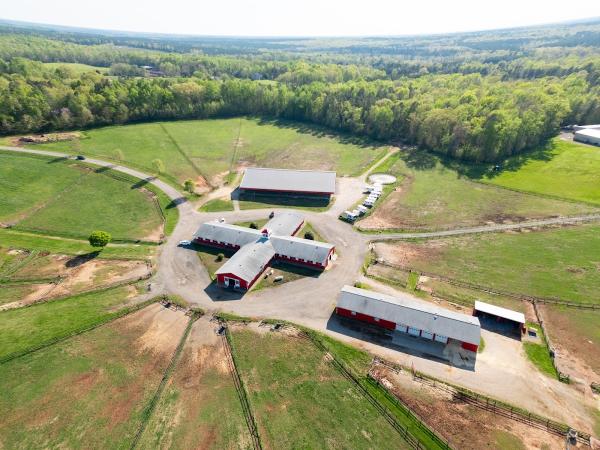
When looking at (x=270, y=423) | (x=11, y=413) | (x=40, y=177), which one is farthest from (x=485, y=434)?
(x=40, y=177)

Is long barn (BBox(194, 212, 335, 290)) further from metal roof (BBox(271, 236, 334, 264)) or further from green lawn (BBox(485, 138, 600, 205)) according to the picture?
green lawn (BBox(485, 138, 600, 205))

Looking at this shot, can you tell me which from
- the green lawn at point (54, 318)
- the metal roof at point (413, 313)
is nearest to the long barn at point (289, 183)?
the metal roof at point (413, 313)

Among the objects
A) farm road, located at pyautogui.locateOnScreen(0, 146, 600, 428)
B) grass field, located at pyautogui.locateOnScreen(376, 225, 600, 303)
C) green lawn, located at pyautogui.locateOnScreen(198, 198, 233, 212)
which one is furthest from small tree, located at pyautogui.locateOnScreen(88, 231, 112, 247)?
grass field, located at pyautogui.locateOnScreen(376, 225, 600, 303)

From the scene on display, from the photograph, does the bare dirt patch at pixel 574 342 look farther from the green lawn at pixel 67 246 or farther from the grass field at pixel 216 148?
the green lawn at pixel 67 246

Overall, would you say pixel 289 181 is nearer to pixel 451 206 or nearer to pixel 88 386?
pixel 451 206

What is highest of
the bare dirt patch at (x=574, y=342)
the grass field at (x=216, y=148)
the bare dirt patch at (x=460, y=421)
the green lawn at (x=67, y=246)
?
the bare dirt patch at (x=574, y=342)

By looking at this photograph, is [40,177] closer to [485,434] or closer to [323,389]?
[323,389]

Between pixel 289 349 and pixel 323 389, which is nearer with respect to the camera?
pixel 323 389
